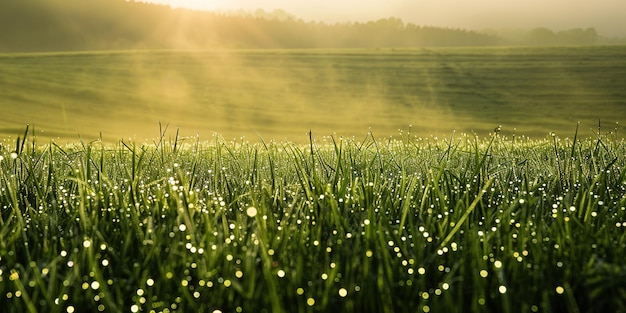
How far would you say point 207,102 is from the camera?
86.5 ft

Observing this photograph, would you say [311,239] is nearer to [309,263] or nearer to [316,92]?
[309,263]

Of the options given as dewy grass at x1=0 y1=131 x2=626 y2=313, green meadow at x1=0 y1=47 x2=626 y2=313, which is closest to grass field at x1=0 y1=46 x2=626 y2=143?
green meadow at x1=0 y1=47 x2=626 y2=313

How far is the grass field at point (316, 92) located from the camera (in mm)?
23188

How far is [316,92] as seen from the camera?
29.3 m

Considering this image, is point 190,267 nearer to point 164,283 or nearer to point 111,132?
point 164,283

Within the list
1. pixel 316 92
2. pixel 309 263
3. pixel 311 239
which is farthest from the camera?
pixel 316 92

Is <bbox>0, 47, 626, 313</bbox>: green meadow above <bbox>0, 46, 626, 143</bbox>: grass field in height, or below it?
above

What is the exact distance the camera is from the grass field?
76.1ft

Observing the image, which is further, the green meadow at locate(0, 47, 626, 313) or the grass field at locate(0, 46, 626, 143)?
the grass field at locate(0, 46, 626, 143)

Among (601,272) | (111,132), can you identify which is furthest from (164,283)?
(111,132)

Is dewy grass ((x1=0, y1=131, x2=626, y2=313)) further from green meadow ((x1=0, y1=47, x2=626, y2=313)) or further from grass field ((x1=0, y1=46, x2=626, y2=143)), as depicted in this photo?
grass field ((x1=0, y1=46, x2=626, y2=143))

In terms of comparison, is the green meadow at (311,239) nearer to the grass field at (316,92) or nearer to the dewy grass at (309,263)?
the dewy grass at (309,263)

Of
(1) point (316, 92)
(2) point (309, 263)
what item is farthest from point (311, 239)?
(1) point (316, 92)

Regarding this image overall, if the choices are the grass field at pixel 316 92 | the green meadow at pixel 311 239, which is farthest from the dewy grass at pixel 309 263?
the grass field at pixel 316 92
